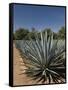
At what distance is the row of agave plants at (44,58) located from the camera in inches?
66.2

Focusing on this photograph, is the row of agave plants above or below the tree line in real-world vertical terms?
below

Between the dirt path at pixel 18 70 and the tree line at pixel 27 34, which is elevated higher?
the tree line at pixel 27 34

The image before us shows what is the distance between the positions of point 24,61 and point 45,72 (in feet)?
0.50

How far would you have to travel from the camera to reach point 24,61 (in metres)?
1.68

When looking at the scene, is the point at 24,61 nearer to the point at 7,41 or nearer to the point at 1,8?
the point at 7,41

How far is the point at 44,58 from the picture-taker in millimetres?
1720

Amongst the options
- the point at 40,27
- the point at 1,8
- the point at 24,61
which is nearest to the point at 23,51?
the point at 24,61

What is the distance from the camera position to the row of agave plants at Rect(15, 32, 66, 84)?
1683mm

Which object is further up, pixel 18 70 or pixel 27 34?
pixel 27 34

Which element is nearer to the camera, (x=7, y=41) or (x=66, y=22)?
(x=7, y=41)

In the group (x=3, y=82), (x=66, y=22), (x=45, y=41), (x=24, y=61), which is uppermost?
(x=66, y=22)

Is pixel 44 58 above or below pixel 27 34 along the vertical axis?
Result: below

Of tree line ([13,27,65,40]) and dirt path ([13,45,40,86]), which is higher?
tree line ([13,27,65,40])

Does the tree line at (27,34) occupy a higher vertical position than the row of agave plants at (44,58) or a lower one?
higher
